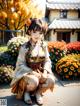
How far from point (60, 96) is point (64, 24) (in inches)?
903

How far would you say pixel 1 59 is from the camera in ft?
29.4

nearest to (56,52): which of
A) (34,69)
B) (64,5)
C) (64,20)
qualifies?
(34,69)

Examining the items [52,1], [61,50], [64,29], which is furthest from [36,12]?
[61,50]

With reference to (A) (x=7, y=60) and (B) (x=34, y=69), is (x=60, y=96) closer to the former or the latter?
(B) (x=34, y=69)

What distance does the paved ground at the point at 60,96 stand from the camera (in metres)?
5.68

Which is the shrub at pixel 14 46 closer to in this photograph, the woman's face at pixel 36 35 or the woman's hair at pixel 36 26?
the woman's face at pixel 36 35

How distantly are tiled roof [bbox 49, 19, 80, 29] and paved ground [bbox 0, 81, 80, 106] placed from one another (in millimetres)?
20783

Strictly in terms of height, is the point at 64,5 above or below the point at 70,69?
above

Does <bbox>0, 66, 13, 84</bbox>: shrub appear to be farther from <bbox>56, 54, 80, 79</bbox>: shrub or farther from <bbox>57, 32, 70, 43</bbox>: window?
<bbox>57, 32, 70, 43</bbox>: window

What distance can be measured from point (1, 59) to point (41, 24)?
3.94m

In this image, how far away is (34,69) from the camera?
5551 millimetres

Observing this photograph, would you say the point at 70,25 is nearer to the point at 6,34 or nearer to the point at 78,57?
the point at 6,34

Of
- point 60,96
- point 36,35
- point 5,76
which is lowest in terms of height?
point 60,96

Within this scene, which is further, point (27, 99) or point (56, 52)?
point (56, 52)
